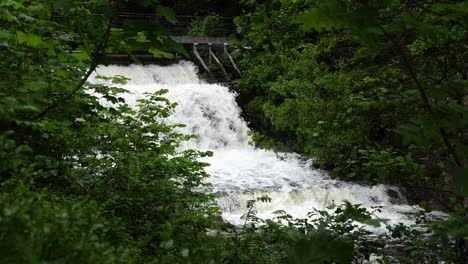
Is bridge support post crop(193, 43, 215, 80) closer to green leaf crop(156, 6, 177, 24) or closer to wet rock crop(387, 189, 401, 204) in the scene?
wet rock crop(387, 189, 401, 204)

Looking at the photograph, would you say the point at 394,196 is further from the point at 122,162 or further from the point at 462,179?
the point at 462,179

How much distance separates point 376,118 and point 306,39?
11.1 m

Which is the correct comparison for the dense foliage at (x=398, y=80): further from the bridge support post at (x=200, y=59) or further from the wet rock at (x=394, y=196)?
the bridge support post at (x=200, y=59)

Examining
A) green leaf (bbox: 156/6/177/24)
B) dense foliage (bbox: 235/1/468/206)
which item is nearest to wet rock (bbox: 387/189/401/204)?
dense foliage (bbox: 235/1/468/206)

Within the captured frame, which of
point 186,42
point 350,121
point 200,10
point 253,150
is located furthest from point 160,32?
point 200,10

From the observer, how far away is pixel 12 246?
4.17 ft

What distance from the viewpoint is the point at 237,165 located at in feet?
36.6

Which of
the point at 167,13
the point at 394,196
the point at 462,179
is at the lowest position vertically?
the point at 394,196

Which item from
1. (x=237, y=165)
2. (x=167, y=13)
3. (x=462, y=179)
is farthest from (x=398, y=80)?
(x=237, y=165)

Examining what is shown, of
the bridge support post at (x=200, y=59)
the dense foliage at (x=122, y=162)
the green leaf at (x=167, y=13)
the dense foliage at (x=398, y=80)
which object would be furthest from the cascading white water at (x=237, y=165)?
the green leaf at (x=167, y=13)

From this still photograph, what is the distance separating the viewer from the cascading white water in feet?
27.7

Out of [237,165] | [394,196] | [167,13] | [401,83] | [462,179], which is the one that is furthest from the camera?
[237,165]

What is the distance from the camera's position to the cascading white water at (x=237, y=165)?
27.7ft

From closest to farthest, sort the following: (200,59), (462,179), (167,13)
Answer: (462,179) → (167,13) → (200,59)
